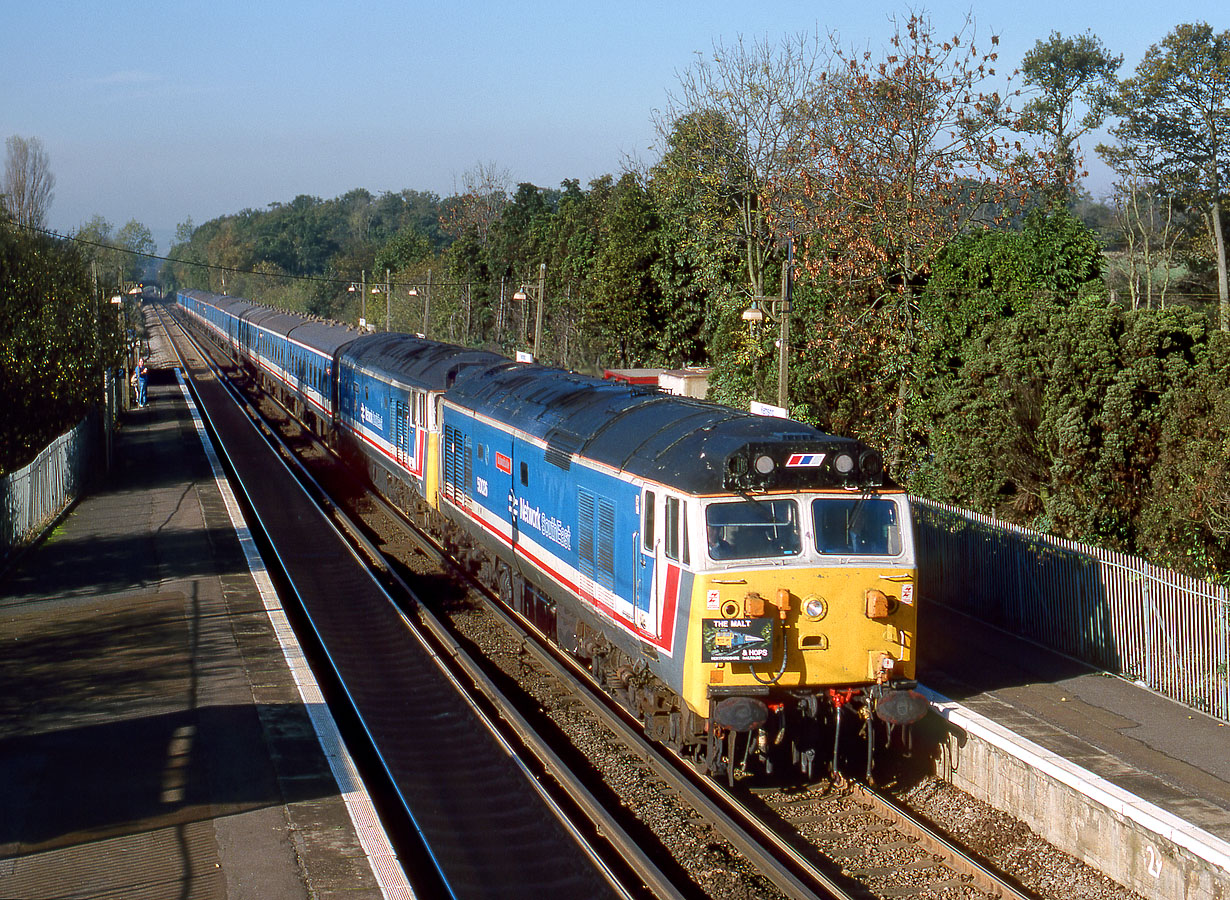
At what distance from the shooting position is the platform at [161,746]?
8172 millimetres

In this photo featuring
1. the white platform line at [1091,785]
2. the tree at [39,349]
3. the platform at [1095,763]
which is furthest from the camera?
the tree at [39,349]

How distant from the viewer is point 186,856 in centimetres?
838

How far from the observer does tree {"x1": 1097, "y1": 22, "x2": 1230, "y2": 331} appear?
33406 mm

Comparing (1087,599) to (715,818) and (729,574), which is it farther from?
(715,818)

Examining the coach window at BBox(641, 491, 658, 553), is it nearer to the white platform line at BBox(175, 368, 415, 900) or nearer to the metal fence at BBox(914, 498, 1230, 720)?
the white platform line at BBox(175, 368, 415, 900)

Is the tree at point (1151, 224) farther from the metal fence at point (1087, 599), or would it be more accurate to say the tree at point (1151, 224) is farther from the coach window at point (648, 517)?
the coach window at point (648, 517)

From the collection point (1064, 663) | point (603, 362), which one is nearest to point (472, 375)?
point (1064, 663)

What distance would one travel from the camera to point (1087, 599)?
13.7 meters

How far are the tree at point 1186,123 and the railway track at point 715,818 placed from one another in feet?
91.6

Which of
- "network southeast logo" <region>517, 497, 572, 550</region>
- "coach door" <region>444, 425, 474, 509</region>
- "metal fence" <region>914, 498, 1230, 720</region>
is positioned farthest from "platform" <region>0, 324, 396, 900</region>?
"metal fence" <region>914, 498, 1230, 720</region>

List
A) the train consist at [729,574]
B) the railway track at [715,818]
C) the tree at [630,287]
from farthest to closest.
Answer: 1. the tree at [630,287]
2. the train consist at [729,574]
3. the railway track at [715,818]

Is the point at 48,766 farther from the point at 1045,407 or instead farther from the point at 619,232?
the point at 619,232

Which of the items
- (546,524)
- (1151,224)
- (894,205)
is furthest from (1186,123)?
(546,524)

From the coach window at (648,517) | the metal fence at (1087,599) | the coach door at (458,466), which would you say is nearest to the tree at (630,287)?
the coach door at (458,466)
